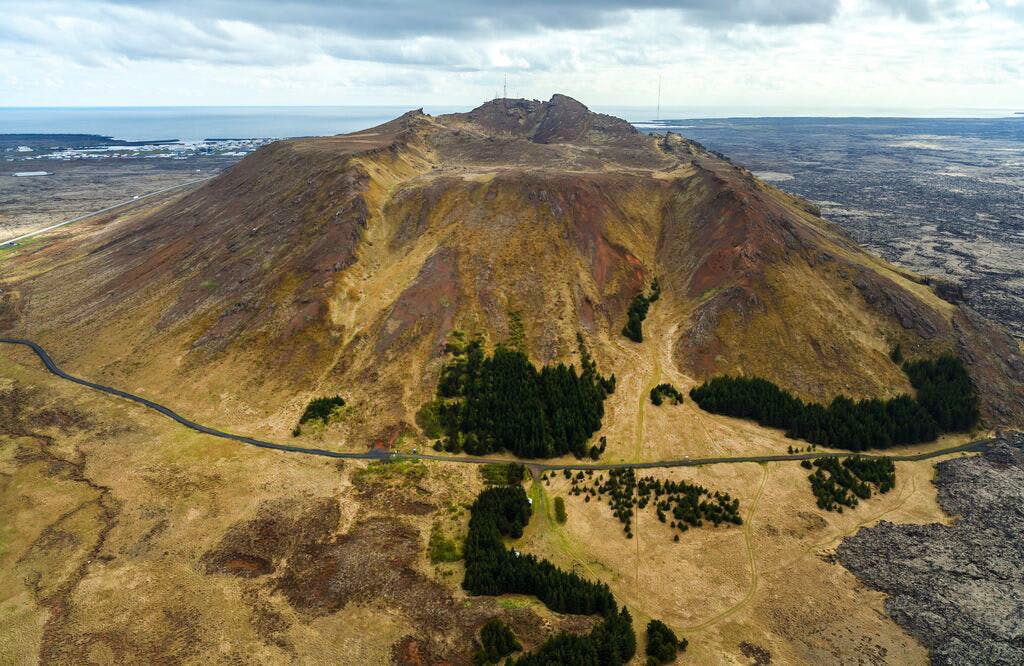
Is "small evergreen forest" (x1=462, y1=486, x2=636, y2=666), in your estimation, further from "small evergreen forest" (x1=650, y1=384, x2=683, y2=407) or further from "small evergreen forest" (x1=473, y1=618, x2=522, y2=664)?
"small evergreen forest" (x1=650, y1=384, x2=683, y2=407)

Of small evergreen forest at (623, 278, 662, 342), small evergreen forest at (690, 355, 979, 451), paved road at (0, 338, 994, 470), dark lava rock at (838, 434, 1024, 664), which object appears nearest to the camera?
dark lava rock at (838, 434, 1024, 664)

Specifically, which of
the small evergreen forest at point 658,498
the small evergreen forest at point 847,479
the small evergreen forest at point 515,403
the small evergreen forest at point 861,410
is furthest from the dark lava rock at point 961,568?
the small evergreen forest at point 515,403

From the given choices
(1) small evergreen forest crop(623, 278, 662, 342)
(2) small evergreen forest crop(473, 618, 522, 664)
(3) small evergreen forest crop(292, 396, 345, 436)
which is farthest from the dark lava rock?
(3) small evergreen forest crop(292, 396, 345, 436)

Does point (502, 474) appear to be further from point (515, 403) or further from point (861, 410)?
point (861, 410)

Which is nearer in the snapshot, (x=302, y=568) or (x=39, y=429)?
(x=302, y=568)

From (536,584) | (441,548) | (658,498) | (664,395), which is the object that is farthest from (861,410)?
(441,548)

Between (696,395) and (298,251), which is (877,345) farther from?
(298,251)

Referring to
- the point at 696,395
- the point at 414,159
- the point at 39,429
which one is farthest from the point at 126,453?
the point at 414,159
